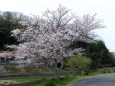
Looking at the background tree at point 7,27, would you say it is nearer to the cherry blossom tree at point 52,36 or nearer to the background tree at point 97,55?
the background tree at point 97,55

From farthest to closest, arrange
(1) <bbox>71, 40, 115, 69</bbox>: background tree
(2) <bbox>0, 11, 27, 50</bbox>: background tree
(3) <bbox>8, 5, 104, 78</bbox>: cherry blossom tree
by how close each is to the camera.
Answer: (2) <bbox>0, 11, 27, 50</bbox>: background tree
(1) <bbox>71, 40, 115, 69</bbox>: background tree
(3) <bbox>8, 5, 104, 78</bbox>: cherry blossom tree

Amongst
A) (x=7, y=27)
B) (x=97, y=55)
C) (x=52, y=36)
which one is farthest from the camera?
(x=7, y=27)

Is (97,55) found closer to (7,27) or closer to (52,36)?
(7,27)

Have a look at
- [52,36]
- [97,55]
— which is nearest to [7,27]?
[97,55]

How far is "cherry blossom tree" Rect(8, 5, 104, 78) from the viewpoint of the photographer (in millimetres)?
17703

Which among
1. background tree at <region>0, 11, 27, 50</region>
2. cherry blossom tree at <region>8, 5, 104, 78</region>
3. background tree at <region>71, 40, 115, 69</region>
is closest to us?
cherry blossom tree at <region>8, 5, 104, 78</region>

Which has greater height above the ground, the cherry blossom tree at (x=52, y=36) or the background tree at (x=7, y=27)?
the background tree at (x=7, y=27)

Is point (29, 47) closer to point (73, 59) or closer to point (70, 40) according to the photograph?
point (70, 40)

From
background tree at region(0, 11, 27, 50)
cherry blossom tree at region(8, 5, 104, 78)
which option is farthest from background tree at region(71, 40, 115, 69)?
cherry blossom tree at region(8, 5, 104, 78)

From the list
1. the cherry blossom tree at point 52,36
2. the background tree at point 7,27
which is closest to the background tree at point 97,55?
the background tree at point 7,27

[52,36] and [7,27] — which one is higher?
[7,27]

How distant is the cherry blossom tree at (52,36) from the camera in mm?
17703

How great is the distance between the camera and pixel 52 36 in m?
17.3

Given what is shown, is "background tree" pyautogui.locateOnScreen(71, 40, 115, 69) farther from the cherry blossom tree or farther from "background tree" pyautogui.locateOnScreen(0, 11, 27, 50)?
the cherry blossom tree
